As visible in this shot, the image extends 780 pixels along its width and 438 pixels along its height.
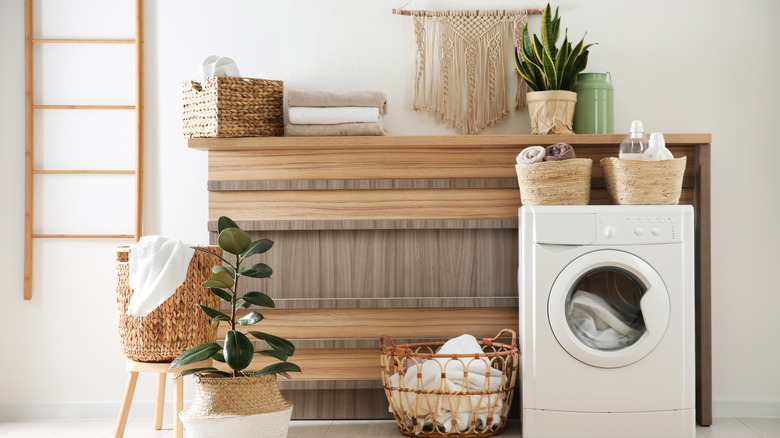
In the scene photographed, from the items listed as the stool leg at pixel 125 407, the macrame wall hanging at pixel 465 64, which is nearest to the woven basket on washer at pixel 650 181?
the macrame wall hanging at pixel 465 64

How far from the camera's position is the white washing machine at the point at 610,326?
7.54ft

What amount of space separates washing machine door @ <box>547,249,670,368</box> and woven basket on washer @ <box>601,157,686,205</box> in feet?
0.71

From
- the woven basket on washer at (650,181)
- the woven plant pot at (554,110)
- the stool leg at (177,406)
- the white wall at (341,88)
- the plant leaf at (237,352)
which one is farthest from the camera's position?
the white wall at (341,88)

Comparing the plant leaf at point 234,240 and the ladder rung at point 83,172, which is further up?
the ladder rung at point 83,172

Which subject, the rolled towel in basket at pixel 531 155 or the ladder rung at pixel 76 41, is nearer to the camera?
the rolled towel in basket at pixel 531 155

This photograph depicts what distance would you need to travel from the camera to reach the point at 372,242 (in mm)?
2688

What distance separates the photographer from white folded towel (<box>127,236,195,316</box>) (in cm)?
212

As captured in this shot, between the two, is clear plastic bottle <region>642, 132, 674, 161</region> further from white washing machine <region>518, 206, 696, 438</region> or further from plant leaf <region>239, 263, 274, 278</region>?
plant leaf <region>239, 263, 274, 278</region>

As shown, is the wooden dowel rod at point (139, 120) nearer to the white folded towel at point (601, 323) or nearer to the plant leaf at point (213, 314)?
the plant leaf at point (213, 314)

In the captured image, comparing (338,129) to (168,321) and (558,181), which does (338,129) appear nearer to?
(558,181)

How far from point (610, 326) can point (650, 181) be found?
1.64 ft

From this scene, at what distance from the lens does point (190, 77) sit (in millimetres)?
2871

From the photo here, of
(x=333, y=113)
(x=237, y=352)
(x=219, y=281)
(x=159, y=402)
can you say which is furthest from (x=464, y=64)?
(x=159, y=402)

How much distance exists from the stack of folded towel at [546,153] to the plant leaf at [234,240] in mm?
972
